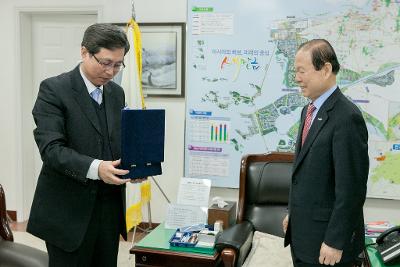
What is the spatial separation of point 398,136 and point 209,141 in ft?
4.67

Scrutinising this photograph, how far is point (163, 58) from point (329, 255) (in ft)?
8.73

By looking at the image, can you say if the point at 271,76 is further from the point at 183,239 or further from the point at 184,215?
the point at 183,239

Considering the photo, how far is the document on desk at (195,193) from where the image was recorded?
2.48 meters

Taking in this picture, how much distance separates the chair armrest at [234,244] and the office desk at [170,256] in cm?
5

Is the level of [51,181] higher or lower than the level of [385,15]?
lower

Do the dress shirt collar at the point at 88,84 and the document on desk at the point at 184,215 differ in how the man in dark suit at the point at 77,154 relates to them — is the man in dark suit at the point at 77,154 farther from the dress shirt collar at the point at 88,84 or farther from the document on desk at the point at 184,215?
the document on desk at the point at 184,215

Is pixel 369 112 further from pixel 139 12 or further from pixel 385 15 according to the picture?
pixel 139 12

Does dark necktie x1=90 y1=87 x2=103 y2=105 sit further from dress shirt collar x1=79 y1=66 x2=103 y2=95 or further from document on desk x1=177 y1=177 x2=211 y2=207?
document on desk x1=177 y1=177 x2=211 y2=207

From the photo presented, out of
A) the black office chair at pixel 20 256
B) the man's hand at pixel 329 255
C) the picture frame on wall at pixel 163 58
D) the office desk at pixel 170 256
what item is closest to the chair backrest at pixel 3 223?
the black office chair at pixel 20 256

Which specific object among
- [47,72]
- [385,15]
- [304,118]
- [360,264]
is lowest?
[360,264]

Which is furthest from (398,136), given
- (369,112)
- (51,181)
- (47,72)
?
(47,72)

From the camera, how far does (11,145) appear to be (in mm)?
4336

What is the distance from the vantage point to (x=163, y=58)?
12.6 feet

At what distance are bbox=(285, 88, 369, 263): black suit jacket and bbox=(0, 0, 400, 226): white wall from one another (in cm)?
192
